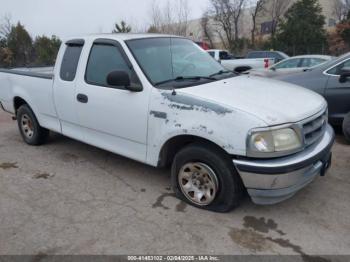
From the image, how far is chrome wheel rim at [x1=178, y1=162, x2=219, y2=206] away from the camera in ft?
11.5

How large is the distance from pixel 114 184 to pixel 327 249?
2542 mm

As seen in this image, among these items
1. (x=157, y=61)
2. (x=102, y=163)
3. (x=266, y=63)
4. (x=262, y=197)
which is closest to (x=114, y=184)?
(x=102, y=163)

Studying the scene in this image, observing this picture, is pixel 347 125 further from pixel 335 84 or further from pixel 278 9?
pixel 278 9

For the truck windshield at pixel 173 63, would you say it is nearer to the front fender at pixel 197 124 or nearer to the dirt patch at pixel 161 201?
the front fender at pixel 197 124

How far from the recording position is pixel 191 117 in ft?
11.2

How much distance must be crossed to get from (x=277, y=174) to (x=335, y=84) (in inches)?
129

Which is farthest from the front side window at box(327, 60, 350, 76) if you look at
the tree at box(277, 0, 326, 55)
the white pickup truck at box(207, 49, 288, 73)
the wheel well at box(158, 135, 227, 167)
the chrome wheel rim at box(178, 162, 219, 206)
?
the tree at box(277, 0, 326, 55)

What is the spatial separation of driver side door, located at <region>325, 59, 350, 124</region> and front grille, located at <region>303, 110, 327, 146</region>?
81.8 inches

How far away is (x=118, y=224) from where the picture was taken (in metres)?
3.46

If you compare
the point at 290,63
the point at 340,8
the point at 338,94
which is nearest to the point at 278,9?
the point at 340,8

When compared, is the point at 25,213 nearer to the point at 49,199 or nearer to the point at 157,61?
the point at 49,199

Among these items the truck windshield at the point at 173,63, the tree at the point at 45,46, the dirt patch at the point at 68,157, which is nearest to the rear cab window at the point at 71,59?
the truck windshield at the point at 173,63

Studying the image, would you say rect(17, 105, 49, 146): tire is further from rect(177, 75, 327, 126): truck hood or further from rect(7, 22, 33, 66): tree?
rect(7, 22, 33, 66): tree

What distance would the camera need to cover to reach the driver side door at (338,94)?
5535mm
